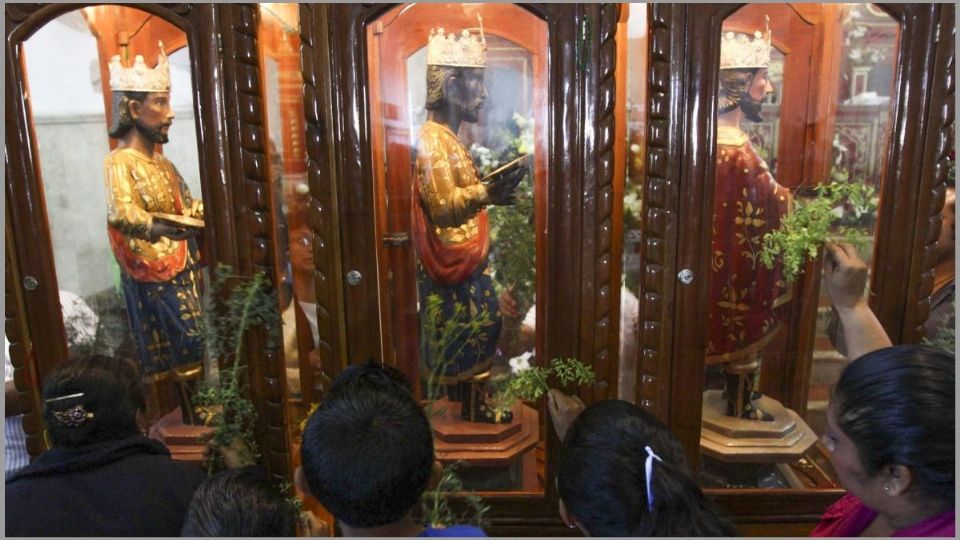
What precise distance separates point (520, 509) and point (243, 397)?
0.97 meters

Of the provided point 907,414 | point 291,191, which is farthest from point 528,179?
point 907,414

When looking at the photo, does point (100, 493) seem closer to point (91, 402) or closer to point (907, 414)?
point (91, 402)

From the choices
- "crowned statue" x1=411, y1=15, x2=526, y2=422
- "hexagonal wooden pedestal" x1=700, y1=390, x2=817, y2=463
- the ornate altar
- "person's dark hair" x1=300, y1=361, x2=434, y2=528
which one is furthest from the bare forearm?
"person's dark hair" x1=300, y1=361, x2=434, y2=528

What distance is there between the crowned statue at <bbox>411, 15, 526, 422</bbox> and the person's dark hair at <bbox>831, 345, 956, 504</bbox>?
1.17m

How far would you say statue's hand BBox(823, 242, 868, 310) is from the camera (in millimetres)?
1908

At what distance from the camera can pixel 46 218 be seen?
211 cm

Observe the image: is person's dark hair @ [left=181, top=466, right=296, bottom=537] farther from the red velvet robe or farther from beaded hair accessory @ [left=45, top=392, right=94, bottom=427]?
the red velvet robe

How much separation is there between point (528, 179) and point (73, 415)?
130 centimetres

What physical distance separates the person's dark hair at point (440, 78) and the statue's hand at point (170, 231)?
843mm

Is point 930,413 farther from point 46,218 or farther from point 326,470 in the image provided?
point 46,218

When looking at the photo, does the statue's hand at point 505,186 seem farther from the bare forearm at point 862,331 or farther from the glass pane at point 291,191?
the bare forearm at point 862,331

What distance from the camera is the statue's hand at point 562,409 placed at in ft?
6.45

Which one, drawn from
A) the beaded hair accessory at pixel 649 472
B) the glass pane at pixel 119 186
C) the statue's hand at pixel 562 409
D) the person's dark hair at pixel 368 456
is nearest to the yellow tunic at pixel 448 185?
the statue's hand at pixel 562 409

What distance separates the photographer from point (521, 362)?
83.1 inches
